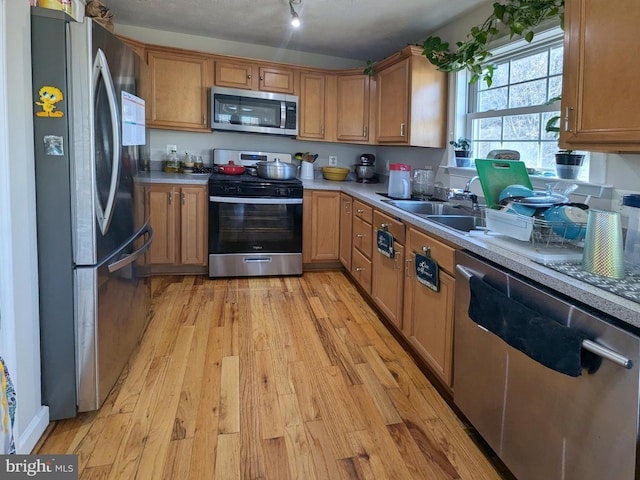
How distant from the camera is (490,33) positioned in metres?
2.66

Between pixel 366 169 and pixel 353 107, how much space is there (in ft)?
2.19

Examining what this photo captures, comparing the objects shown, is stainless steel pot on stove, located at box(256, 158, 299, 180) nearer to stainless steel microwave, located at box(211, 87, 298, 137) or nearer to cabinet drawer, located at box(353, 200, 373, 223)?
stainless steel microwave, located at box(211, 87, 298, 137)

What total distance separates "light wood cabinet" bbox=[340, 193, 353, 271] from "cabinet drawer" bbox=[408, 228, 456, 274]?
1.41 m

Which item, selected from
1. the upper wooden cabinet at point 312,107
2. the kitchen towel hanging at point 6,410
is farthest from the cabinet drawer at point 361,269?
the kitchen towel hanging at point 6,410

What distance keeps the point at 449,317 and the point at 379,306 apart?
1018 millimetres

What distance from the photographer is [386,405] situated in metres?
1.97

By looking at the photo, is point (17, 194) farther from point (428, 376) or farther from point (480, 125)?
point (480, 125)

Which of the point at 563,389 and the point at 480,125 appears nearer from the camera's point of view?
the point at 563,389

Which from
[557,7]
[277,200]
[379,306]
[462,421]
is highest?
[557,7]

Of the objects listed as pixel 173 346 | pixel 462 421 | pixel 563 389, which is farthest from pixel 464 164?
pixel 173 346

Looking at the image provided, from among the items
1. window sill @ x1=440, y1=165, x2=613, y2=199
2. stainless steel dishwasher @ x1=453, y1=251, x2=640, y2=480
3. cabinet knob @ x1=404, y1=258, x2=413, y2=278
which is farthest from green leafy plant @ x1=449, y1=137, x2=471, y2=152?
stainless steel dishwasher @ x1=453, y1=251, x2=640, y2=480

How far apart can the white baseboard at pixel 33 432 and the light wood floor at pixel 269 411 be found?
0.05 meters

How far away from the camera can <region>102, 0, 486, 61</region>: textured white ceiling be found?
3.10m

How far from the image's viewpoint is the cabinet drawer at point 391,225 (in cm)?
249
